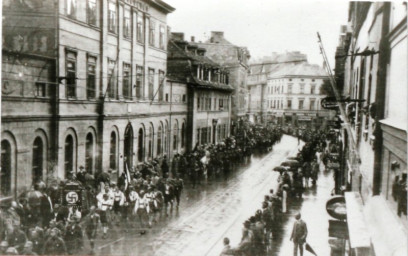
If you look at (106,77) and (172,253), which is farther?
(106,77)

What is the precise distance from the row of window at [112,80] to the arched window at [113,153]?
1.48 meters

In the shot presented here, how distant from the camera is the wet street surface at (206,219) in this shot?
10922 millimetres

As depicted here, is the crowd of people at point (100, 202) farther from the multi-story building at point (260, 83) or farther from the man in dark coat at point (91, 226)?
the multi-story building at point (260, 83)

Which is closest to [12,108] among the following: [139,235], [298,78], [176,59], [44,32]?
[44,32]

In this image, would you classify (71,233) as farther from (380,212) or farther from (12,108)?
(380,212)

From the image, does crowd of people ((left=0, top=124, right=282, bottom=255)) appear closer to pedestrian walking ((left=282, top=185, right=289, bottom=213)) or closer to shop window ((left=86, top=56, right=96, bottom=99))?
pedestrian walking ((left=282, top=185, right=289, bottom=213))

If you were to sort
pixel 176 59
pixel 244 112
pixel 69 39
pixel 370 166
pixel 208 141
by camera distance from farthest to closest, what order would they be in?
pixel 176 59 → pixel 208 141 → pixel 244 112 → pixel 69 39 → pixel 370 166

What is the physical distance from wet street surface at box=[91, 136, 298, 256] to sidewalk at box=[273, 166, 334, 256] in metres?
1.07

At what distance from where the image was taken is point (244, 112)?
1658 cm

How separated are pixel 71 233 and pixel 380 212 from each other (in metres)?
6.32

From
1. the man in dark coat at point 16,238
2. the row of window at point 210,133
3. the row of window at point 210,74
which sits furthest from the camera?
the row of window at point 210,74

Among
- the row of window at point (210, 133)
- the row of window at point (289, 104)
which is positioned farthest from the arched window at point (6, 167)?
the row of window at point (210, 133)

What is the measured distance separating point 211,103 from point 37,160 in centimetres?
1020

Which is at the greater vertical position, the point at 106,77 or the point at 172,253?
the point at 106,77
